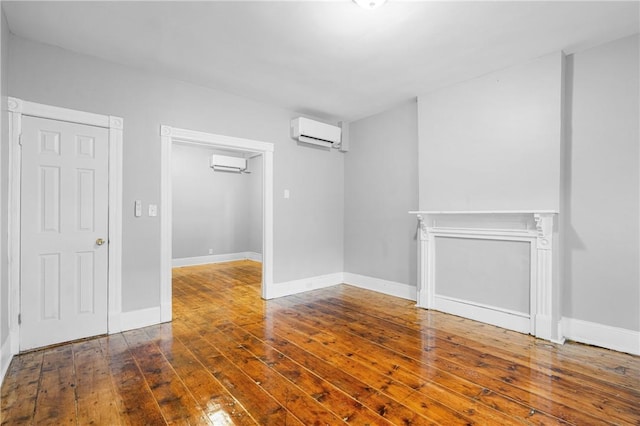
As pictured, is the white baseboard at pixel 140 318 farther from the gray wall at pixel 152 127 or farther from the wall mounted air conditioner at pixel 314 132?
the wall mounted air conditioner at pixel 314 132

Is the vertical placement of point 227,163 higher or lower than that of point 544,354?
higher

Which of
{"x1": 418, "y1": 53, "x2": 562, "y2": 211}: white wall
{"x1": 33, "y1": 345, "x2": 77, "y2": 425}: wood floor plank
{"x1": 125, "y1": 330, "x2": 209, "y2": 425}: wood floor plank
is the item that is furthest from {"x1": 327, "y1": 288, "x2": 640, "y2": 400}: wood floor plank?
{"x1": 33, "y1": 345, "x2": 77, "y2": 425}: wood floor plank

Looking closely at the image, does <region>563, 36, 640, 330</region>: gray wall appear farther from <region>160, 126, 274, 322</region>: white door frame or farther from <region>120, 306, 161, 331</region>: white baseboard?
<region>120, 306, 161, 331</region>: white baseboard

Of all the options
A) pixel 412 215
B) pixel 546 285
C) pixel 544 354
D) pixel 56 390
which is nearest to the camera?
pixel 56 390

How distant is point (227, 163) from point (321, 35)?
5256 mm

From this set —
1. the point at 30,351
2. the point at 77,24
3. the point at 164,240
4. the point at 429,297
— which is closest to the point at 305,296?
the point at 429,297

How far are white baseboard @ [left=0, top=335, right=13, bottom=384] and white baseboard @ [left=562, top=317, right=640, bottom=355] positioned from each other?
4.68 m

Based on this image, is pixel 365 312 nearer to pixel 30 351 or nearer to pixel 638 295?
pixel 638 295

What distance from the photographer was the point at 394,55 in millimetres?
3092

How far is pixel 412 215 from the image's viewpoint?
444cm

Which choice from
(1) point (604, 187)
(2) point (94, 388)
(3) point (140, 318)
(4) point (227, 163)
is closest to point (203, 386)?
(2) point (94, 388)

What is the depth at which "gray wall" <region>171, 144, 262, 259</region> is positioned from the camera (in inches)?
278

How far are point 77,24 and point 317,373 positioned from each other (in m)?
3.36

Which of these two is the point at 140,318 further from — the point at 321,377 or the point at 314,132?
the point at 314,132
